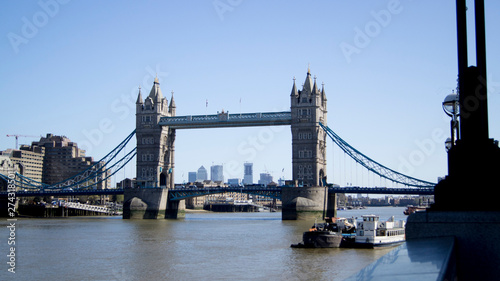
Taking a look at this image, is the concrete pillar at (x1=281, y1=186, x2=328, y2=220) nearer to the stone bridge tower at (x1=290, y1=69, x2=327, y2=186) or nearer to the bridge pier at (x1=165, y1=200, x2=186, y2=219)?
the stone bridge tower at (x1=290, y1=69, x2=327, y2=186)

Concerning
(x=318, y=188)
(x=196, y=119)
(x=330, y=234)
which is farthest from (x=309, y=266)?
(x=196, y=119)

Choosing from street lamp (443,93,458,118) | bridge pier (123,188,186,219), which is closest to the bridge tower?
bridge pier (123,188,186,219)

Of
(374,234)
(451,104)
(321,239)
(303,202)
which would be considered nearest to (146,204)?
(303,202)

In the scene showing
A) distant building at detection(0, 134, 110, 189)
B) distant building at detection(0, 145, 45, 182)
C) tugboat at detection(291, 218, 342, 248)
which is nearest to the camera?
tugboat at detection(291, 218, 342, 248)

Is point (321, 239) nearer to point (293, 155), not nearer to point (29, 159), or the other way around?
point (293, 155)

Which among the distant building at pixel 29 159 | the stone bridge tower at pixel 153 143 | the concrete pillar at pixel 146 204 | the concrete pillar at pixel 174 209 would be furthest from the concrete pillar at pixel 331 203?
the distant building at pixel 29 159

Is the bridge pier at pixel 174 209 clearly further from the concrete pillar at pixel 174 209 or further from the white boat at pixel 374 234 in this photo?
the white boat at pixel 374 234

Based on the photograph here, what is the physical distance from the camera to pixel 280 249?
1439 inches

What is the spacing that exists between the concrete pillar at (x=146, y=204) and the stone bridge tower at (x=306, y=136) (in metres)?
18.2

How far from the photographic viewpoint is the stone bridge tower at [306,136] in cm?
8056

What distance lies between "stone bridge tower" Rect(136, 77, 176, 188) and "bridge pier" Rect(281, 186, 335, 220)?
68.3 ft

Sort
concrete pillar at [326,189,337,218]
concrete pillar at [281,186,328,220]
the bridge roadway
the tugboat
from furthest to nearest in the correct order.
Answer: concrete pillar at [326,189,337,218] → the bridge roadway → concrete pillar at [281,186,328,220] → the tugboat

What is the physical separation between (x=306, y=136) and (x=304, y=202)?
10.8 metres

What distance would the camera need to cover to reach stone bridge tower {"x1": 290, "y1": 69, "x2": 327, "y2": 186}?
3172 inches
